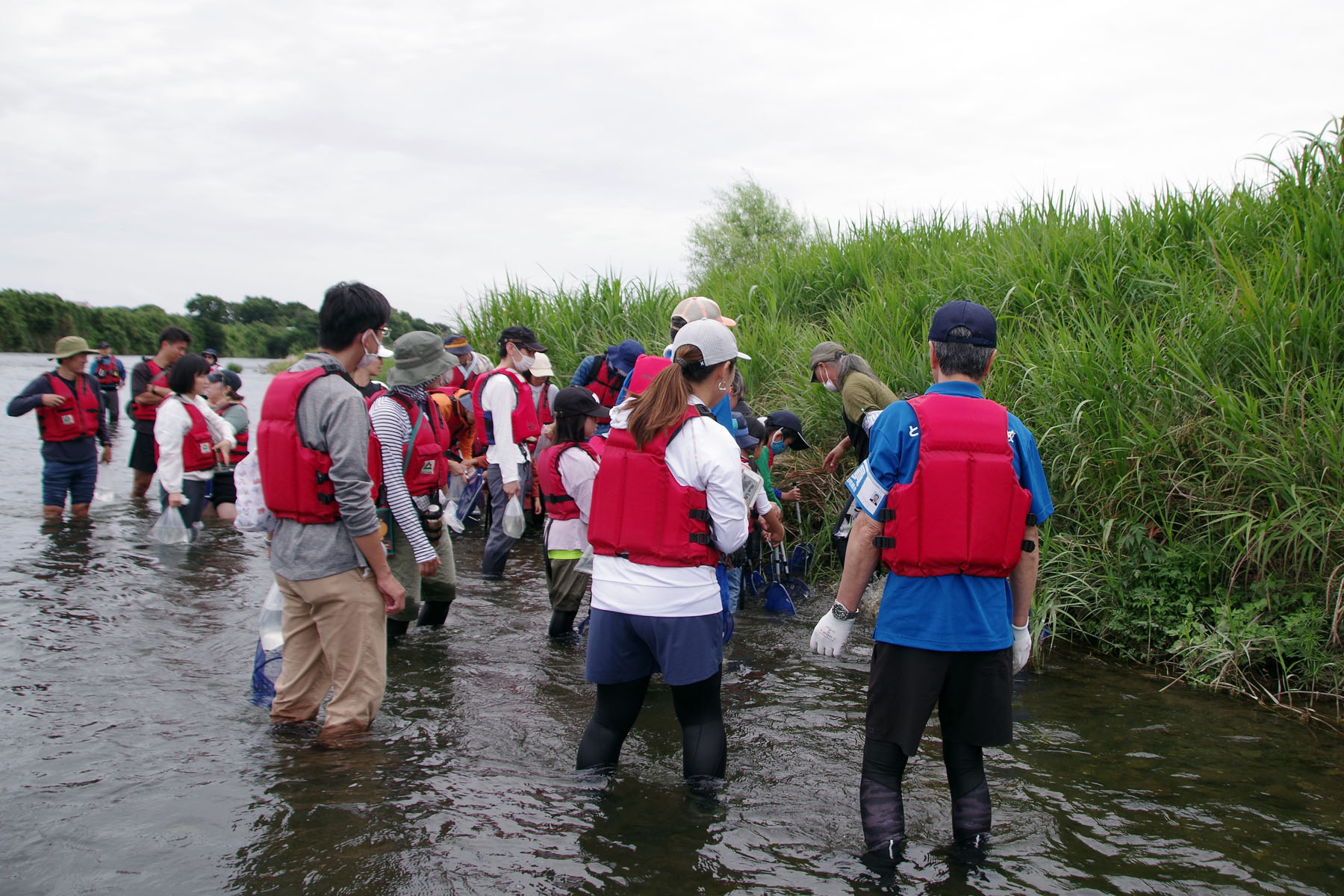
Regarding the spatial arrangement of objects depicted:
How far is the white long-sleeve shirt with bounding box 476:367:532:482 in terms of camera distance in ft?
22.5

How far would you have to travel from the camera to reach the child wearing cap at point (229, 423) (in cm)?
909

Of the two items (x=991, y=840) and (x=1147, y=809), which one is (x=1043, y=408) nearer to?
(x=1147, y=809)

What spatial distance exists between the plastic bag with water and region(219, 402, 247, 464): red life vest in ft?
15.3

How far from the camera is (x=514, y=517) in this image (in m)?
6.83

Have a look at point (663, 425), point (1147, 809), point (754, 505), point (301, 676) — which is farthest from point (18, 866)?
point (1147, 809)

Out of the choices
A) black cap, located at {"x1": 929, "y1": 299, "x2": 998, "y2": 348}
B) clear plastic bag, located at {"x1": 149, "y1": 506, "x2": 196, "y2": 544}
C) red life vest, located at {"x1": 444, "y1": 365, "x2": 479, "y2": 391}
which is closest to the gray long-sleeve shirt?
black cap, located at {"x1": 929, "y1": 299, "x2": 998, "y2": 348}

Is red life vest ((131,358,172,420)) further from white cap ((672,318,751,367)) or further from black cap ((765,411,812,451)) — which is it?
white cap ((672,318,751,367))

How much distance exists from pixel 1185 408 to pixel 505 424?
500 cm

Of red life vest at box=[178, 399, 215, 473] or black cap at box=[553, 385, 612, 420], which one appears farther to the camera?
red life vest at box=[178, 399, 215, 473]

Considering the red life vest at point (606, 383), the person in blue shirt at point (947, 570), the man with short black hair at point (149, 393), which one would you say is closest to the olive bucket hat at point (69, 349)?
the man with short black hair at point (149, 393)

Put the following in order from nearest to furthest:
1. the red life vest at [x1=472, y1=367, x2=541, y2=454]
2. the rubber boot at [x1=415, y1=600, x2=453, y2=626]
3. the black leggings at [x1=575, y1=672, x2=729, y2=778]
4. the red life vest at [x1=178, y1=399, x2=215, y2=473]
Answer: the black leggings at [x1=575, y1=672, x2=729, y2=778] → the rubber boot at [x1=415, y1=600, x2=453, y2=626] → the red life vest at [x1=472, y1=367, x2=541, y2=454] → the red life vest at [x1=178, y1=399, x2=215, y2=473]

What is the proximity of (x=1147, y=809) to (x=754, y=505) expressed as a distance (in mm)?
2167

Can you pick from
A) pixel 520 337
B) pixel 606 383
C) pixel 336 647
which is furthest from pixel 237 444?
pixel 336 647

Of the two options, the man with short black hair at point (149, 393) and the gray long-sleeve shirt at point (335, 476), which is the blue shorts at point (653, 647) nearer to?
the gray long-sleeve shirt at point (335, 476)
